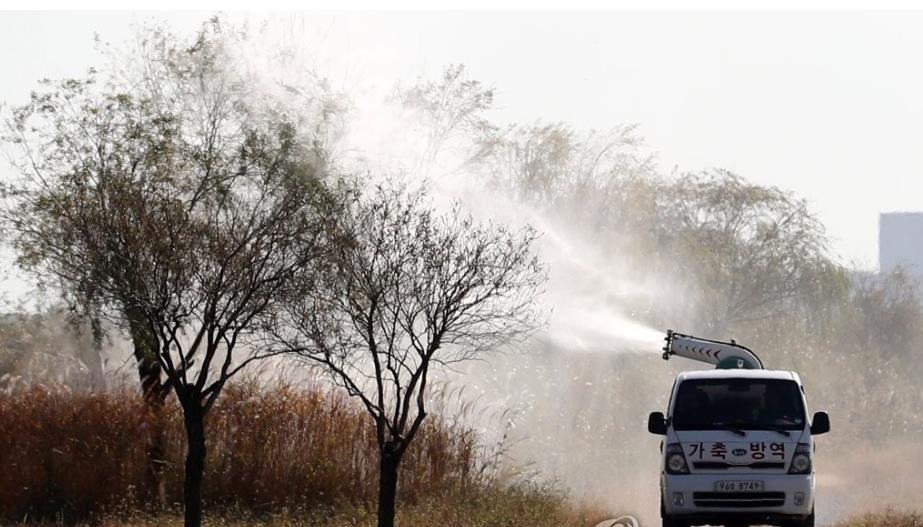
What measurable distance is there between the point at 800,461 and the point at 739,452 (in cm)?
75

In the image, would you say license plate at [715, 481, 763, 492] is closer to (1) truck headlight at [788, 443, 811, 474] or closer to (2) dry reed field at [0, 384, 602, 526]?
(1) truck headlight at [788, 443, 811, 474]

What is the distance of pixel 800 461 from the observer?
62.6 ft

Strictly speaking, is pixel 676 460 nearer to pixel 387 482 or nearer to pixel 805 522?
pixel 805 522

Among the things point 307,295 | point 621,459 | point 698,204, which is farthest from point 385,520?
point 698,204

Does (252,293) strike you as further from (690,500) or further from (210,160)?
(690,500)

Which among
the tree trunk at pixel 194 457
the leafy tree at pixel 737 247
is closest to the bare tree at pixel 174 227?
the tree trunk at pixel 194 457

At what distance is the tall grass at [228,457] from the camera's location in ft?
88.4

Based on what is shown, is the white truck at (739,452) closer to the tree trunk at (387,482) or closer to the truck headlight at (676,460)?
the truck headlight at (676,460)

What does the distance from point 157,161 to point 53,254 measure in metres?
1.93

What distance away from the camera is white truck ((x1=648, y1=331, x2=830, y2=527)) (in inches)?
747

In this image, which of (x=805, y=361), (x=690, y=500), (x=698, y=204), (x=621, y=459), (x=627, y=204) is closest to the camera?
(x=690, y=500)

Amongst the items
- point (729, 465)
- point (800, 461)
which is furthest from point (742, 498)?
point (800, 461)

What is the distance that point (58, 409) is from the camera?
27875 mm

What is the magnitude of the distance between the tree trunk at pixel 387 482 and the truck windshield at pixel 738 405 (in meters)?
4.27
